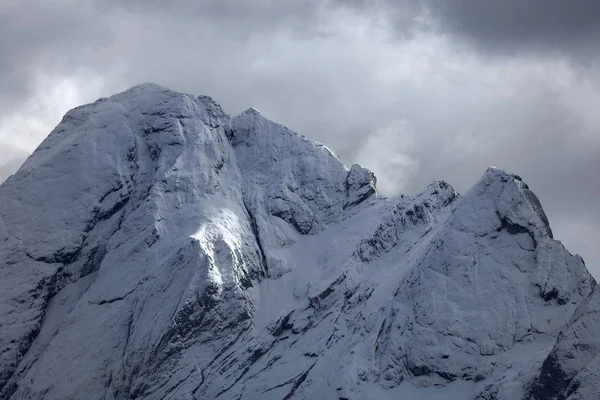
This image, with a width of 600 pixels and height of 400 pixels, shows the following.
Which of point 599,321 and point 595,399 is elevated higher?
point 599,321
